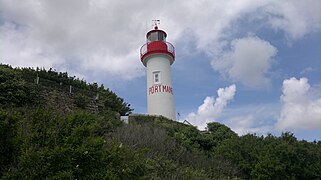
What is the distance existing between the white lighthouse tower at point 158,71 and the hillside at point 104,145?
206 centimetres

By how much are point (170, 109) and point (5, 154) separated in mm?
16361

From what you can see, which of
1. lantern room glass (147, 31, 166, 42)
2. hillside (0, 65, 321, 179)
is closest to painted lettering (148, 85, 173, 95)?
hillside (0, 65, 321, 179)

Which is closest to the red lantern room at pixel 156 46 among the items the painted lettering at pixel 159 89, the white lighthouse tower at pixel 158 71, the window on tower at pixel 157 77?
the white lighthouse tower at pixel 158 71

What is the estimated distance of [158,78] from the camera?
23266mm

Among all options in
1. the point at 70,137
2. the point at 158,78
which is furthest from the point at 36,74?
the point at 70,137

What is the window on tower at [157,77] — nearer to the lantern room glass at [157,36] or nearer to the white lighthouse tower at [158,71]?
the white lighthouse tower at [158,71]

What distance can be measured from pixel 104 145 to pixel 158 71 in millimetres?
16399

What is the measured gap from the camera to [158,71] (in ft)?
76.9

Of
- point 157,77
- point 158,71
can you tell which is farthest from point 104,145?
point 158,71

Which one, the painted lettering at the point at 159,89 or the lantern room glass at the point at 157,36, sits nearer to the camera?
the painted lettering at the point at 159,89

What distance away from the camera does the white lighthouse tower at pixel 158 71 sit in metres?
22.4

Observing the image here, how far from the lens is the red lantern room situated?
936 inches

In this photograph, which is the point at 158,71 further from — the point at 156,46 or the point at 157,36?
the point at 157,36

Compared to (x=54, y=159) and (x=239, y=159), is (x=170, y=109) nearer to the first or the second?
(x=239, y=159)
